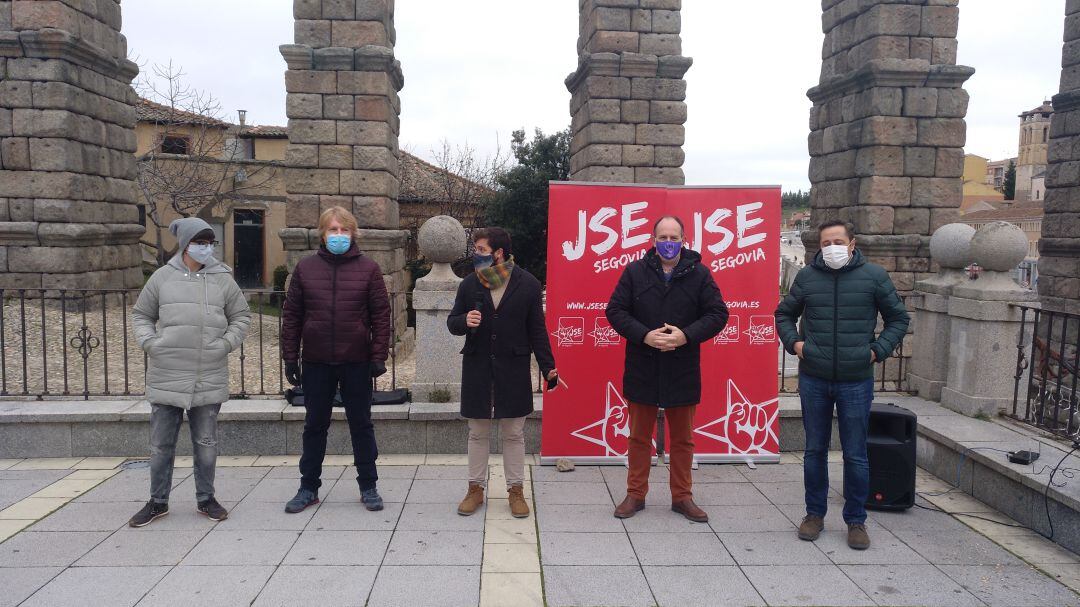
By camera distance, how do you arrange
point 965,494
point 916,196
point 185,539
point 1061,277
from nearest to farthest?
point 185,539 → point 965,494 → point 916,196 → point 1061,277

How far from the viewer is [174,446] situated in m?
4.53

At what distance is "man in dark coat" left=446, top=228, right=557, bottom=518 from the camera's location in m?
4.57

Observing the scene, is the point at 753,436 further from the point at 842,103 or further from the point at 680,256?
the point at 842,103

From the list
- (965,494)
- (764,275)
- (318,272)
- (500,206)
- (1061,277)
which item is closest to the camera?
(318,272)

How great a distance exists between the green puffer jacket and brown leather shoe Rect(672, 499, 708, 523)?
118cm

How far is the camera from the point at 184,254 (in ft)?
14.4

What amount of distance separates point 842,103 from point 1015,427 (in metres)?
5.67

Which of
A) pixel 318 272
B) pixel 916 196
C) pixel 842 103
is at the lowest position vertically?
pixel 318 272

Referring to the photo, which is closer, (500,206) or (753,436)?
(753,436)

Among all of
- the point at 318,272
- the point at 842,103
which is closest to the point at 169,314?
the point at 318,272

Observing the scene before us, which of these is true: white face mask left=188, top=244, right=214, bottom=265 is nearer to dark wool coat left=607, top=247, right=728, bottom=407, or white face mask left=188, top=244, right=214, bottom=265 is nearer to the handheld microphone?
the handheld microphone

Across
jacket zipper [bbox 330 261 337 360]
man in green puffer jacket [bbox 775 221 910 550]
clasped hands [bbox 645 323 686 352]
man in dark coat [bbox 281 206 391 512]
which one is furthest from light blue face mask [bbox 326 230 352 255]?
man in green puffer jacket [bbox 775 221 910 550]

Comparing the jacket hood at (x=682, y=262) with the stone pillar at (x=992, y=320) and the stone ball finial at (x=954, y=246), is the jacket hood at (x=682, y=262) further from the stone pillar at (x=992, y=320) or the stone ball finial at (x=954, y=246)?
the stone ball finial at (x=954, y=246)

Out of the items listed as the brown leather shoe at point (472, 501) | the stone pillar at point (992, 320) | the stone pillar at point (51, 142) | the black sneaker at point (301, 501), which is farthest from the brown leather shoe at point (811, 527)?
the stone pillar at point (51, 142)
